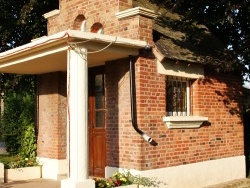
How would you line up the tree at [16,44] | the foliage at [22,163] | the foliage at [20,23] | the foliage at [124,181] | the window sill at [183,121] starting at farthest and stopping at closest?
the foliage at [20,23] → the tree at [16,44] → the foliage at [22,163] → the window sill at [183,121] → the foliage at [124,181]

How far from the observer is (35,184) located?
9.84m

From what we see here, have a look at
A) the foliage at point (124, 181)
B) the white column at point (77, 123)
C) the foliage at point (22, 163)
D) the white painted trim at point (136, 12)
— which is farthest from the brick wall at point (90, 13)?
the foliage at point (22, 163)

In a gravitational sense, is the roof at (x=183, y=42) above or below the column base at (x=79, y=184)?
above

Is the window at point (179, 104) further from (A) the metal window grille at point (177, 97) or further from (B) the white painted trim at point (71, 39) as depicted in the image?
(B) the white painted trim at point (71, 39)

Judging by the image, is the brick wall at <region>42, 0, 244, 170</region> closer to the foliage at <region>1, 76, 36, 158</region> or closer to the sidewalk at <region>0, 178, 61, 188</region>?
the sidewalk at <region>0, 178, 61, 188</region>

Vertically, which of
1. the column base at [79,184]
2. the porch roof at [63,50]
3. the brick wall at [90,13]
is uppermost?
the brick wall at [90,13]

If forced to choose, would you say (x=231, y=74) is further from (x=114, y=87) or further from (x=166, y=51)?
(x=114, y=87)

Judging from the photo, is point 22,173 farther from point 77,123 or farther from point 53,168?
point 77,123

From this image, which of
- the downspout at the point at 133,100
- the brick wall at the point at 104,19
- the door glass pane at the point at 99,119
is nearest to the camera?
the downspout at the point at 133,100

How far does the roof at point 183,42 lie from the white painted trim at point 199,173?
2.60 m

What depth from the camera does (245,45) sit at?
10141mm

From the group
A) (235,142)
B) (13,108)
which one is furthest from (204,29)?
(13,108)

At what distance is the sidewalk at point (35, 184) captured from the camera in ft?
31.4

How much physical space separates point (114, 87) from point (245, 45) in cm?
376
